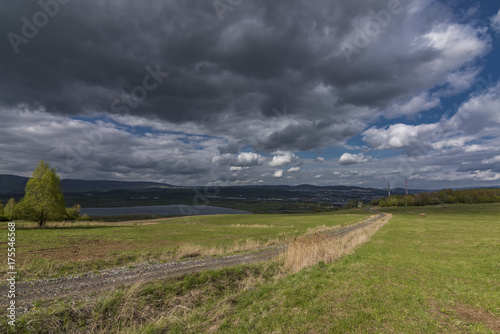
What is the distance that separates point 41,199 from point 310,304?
59.1m

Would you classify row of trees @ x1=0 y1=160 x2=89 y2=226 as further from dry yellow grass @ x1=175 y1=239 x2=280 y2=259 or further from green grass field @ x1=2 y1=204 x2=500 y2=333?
green grass field @ x1=2 y1=204 x2=500 y2=333

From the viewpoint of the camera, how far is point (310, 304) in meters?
10.5

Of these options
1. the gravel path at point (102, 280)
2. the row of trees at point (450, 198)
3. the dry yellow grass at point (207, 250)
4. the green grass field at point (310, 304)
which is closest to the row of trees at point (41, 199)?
the dry yellow grass at point (207, 250)

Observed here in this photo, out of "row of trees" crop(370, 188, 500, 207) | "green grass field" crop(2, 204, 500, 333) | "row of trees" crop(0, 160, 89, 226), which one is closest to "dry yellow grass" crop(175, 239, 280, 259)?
"green grass field" crop(2, 204, 500, 333)

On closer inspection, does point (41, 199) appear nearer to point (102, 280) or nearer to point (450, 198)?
point (102, 280)

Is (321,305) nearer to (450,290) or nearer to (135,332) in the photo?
(450,290)

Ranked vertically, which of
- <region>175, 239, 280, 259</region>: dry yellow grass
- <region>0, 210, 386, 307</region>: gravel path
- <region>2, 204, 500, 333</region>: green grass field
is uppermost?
<region>2, 204, 500, 333</region>: green grass field

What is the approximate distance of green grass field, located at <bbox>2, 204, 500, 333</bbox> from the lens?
8.70 m

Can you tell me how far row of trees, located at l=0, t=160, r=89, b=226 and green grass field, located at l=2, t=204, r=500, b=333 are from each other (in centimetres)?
4931

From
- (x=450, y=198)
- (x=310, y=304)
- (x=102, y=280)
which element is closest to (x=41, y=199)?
(x=102, y=280)

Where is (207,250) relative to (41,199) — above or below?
below

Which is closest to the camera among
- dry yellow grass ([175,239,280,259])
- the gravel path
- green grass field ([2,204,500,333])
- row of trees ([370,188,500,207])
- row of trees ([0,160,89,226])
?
green grass field ([2,204,500,333])

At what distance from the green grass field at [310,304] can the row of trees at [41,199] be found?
49.3 meters

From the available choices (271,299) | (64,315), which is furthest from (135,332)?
(271,299)
